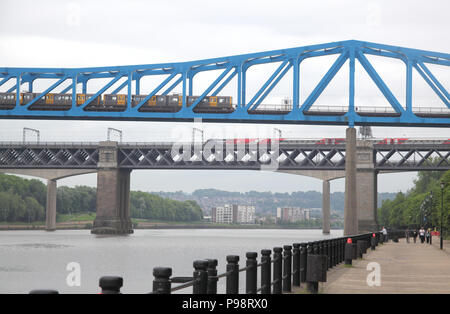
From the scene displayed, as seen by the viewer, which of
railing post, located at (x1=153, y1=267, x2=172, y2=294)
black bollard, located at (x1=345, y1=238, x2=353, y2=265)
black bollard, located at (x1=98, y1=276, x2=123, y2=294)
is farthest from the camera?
black bollard, located at (x1=345, y1=238, x2=353, y2=265)

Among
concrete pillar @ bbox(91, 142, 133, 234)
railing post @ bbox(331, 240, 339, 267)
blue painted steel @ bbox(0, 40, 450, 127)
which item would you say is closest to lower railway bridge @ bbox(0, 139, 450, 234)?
concrete pillar @ bbox(91, 142, 133, 234)

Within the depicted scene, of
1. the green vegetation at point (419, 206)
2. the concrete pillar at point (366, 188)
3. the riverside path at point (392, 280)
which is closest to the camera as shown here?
the riverside path at point (392, 280)

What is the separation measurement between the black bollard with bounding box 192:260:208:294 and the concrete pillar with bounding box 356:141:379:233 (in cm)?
9826

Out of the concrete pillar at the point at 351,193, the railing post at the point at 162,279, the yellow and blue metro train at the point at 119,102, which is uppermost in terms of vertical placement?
the yellow and blue metro train at the point at 119,102

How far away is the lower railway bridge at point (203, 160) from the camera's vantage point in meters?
109

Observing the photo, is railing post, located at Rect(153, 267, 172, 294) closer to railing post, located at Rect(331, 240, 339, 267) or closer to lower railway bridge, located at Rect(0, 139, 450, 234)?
railing post, located at Rect(331, 240, 339, 267)

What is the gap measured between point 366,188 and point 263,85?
38.5 meters

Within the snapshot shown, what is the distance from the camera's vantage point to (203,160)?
116m

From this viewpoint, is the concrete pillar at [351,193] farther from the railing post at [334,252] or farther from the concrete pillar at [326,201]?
the concrete pillar at [326,201]

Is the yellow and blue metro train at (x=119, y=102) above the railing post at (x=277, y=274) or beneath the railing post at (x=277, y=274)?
above

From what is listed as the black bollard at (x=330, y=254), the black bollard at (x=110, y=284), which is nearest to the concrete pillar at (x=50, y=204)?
the black bollard at (x=330, y=254)

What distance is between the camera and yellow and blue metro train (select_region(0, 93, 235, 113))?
3268 inches

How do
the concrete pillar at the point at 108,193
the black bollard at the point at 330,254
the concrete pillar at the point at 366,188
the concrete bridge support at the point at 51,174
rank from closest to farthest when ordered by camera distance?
the black bollard at the point at 330,254 → the concrete pillar at the point at 366,188 → the concrete pillar at the point at 108,193 → the concrete bridge support at the point at 51,174
